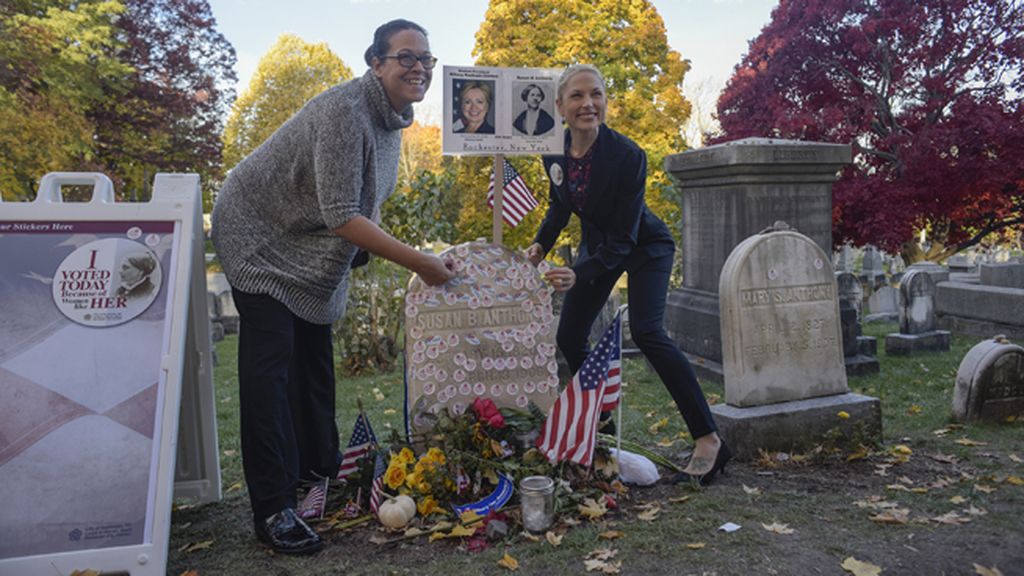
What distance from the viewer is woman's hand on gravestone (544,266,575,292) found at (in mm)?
3441

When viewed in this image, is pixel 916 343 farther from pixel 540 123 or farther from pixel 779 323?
pixel 540 123

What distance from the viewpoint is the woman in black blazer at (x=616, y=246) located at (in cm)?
345

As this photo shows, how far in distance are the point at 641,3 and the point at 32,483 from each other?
17412 millimetres

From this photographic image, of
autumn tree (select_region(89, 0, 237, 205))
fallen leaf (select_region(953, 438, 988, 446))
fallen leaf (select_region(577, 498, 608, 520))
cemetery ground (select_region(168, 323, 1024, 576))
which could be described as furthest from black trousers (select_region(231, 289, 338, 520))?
autumn tree (select_region(89, 0, 237, 205))

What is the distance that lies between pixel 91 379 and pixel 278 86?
103 ft

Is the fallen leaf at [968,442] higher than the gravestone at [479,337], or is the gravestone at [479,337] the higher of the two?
the gravestone at [479,337]

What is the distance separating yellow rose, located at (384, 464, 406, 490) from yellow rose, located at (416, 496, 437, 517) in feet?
0.42

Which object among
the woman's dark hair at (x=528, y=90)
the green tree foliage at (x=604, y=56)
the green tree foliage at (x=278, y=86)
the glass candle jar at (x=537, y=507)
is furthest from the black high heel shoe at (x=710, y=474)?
the green tree foliage at (x=278, y=86)

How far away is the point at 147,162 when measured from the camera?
2050cm

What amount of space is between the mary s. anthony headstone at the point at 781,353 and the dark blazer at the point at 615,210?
1.92ft

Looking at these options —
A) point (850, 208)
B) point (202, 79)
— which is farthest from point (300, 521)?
point (202, 79)

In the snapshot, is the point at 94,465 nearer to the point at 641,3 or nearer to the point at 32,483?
the point at 32,483

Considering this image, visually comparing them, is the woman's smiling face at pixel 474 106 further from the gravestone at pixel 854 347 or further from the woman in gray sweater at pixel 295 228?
the gravestone at pixel 854 347

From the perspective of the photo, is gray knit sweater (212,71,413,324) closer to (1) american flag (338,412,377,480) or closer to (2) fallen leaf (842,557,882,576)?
(1) american flag (338,412,377,480)
